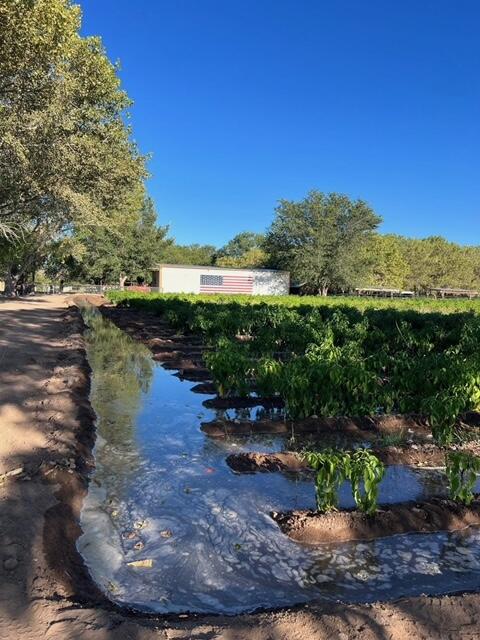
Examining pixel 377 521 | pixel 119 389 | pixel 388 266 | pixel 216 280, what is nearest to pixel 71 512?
pixel 377 521

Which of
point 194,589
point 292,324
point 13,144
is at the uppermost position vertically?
point 13,144

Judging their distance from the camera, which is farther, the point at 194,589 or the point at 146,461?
the point at 146,461

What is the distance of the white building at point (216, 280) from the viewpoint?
60.8 metres

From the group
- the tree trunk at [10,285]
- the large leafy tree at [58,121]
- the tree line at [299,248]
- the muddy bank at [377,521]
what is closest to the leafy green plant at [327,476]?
the muddy bank at [377,521]

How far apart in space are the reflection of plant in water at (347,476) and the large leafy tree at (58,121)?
15.7m

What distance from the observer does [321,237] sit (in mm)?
61312

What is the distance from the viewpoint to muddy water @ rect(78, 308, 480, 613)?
3.71 metres

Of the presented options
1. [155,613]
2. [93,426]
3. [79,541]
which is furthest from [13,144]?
[155,613]

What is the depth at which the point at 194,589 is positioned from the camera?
3.71 metres

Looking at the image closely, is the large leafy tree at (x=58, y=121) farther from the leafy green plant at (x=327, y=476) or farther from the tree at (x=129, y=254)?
the tree at (x=129, y=254)

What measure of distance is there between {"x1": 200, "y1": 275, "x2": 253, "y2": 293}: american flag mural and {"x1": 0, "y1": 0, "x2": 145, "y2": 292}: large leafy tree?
35.4 meters

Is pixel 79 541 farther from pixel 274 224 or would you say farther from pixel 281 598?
pixel 274 224

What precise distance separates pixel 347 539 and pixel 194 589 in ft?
4.80

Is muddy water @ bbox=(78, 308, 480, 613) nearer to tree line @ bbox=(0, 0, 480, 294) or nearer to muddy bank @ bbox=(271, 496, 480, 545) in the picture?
muddy bank @ bbox=(271, 496, 480, 545)
